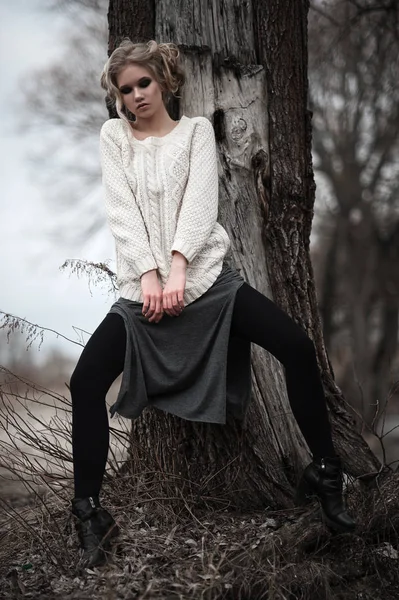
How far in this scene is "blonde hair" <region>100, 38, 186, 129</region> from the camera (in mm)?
3219

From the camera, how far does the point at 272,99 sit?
380 centimetres

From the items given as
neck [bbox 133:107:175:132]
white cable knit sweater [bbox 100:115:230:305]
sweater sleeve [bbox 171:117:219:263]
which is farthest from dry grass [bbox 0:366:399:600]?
neck [bbox 133:107:175:132]

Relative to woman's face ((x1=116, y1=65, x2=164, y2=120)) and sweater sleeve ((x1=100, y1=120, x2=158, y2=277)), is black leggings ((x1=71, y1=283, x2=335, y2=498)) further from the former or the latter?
woman's face ((x1=116, y1=65, x2=164, y2=120))

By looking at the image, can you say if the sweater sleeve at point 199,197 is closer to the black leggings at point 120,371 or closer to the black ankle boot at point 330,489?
the black leggings at point 120,371

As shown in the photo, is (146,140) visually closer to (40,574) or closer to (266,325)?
(266,325)

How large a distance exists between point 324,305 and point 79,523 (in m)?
9.27

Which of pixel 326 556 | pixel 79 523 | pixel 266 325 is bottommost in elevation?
pixel 326 556

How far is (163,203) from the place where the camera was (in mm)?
3195

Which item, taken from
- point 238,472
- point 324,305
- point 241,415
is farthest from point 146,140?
point 324,305

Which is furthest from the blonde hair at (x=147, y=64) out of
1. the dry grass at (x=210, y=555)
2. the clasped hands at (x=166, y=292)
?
the dry grass at (x=210, y=555)

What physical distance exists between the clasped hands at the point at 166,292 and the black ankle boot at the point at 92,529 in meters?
0.76

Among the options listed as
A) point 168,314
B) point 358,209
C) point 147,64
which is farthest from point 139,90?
point 358,209

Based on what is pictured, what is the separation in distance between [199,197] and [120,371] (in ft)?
2.56

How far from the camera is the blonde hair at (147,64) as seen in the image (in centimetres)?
322
